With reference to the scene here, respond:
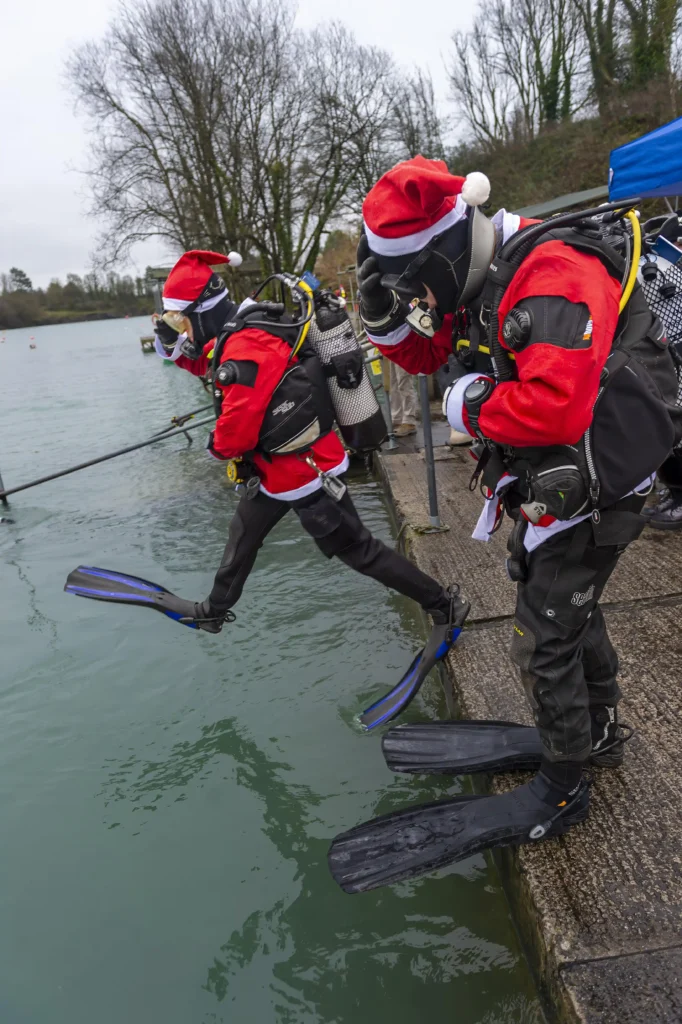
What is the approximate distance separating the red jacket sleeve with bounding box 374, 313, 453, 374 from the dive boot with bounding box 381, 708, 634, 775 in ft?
4.62

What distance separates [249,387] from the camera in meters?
3.37

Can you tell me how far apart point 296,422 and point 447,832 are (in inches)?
77.8

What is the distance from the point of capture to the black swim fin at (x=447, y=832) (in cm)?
231

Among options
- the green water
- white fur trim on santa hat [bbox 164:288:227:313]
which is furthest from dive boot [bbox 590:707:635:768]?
white fur trim on santa hat [bbox 164:288:227:313]

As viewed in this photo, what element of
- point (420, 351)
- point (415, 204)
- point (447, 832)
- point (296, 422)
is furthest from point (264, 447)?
point (447, 832)

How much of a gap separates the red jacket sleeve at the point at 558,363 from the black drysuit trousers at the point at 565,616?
387 mm

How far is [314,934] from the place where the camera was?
2533mm

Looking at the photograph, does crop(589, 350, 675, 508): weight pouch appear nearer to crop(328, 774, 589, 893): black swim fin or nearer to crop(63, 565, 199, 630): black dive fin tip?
crop(328, 774, 589, 893): black swim fin

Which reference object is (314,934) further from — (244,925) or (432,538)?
(432,538)

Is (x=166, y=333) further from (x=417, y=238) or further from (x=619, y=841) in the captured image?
(x=619, y=841)

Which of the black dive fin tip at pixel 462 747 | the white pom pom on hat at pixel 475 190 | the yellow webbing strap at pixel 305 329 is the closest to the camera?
the white pom pom on hat at pixel 475 190

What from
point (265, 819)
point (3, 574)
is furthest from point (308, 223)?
point (265, 819)

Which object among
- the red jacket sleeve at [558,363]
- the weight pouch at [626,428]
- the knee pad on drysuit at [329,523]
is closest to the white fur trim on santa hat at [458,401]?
the red jacket sleeve at [558,363]

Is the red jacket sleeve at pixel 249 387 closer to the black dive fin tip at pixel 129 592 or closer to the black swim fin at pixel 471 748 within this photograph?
the black dive fin tip at pixel 129 592
